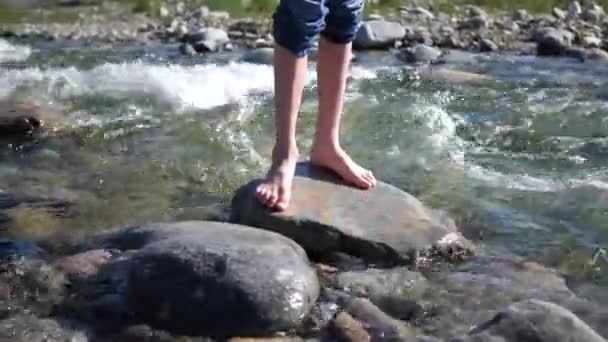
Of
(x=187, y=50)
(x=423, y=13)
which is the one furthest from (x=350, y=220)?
(x=423, y=13)

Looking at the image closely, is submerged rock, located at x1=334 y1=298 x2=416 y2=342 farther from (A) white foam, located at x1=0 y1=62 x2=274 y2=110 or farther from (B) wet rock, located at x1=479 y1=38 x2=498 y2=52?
(B) wet rock, located at x1=479 y1=38 x2=498 y2=52

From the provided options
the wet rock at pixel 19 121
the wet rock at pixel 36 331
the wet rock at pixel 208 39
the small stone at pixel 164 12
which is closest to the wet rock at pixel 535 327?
the wet rock at pixel 36 331

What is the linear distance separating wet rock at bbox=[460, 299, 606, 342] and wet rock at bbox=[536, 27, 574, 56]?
6710 millimetres

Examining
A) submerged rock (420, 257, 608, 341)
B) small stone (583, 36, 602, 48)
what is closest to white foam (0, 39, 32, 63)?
small stone (583, 36, 602, 48)

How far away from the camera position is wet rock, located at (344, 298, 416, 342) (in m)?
2.87

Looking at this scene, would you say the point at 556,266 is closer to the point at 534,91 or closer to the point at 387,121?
the point at 387,121

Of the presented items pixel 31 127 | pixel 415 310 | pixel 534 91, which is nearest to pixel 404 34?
pixel 534 91

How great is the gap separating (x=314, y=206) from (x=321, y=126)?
1.27ft

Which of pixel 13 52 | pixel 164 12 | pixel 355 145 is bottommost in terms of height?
pixel 164 12

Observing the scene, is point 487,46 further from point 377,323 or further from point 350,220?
point 377,323

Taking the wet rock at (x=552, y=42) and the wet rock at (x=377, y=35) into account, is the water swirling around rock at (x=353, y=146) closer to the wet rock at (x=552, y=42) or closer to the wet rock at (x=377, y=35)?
the wet rock at (x=552, y=42)

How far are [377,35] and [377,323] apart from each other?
682 centimetres

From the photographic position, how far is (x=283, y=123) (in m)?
3.57

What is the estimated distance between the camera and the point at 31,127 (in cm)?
533
